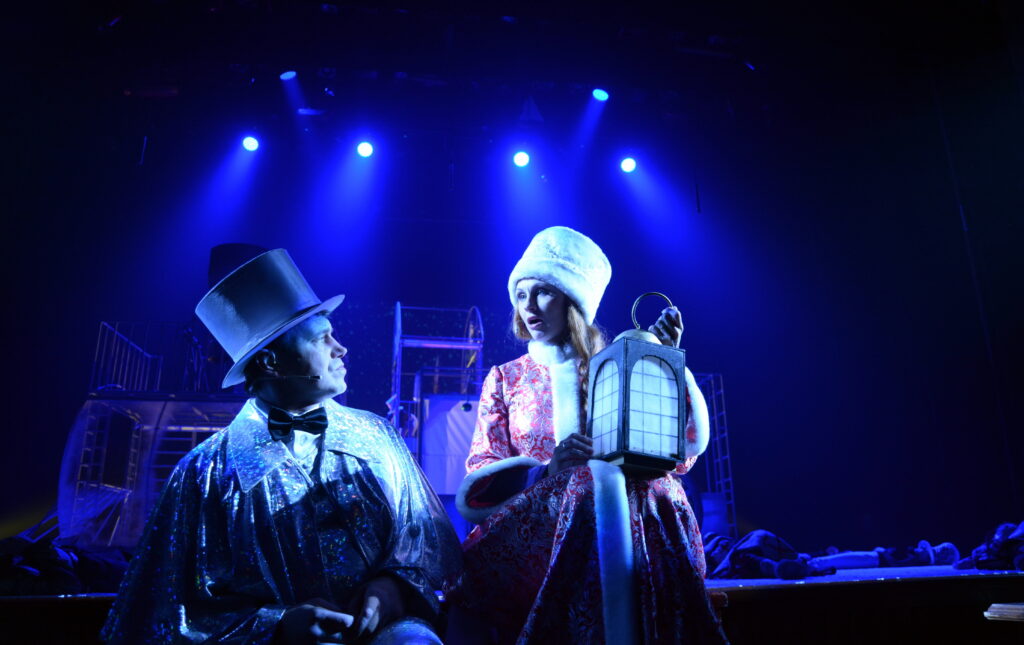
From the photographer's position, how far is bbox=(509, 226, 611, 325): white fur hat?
7.65ft

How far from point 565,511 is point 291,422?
0.69 metres

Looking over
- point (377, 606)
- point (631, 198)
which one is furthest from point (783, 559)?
point (631, 198)

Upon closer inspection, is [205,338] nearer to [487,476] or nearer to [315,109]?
[315,109]

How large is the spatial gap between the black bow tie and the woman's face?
0.80 meters

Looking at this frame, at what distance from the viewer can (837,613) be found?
232cm

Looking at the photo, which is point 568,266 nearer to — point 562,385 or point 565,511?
point 562,385

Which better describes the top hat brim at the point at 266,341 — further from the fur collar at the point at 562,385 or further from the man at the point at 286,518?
the fur collar at the point at 562,385

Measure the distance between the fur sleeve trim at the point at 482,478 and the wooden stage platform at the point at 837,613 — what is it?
807mm

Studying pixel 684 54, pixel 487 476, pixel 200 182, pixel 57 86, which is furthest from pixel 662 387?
pixel 200 182

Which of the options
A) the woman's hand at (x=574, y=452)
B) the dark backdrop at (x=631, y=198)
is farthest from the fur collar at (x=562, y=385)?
the dark backdrop at (x=631, y=198)

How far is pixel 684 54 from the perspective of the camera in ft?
19.2

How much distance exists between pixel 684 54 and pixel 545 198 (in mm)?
1919

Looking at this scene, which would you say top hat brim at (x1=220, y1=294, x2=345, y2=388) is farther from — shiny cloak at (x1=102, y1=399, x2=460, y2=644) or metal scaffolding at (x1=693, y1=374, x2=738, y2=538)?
metal scaffolding at (x1=693, y1=374, x2=738, y2=538)

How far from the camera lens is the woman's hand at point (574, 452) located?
1.73m
